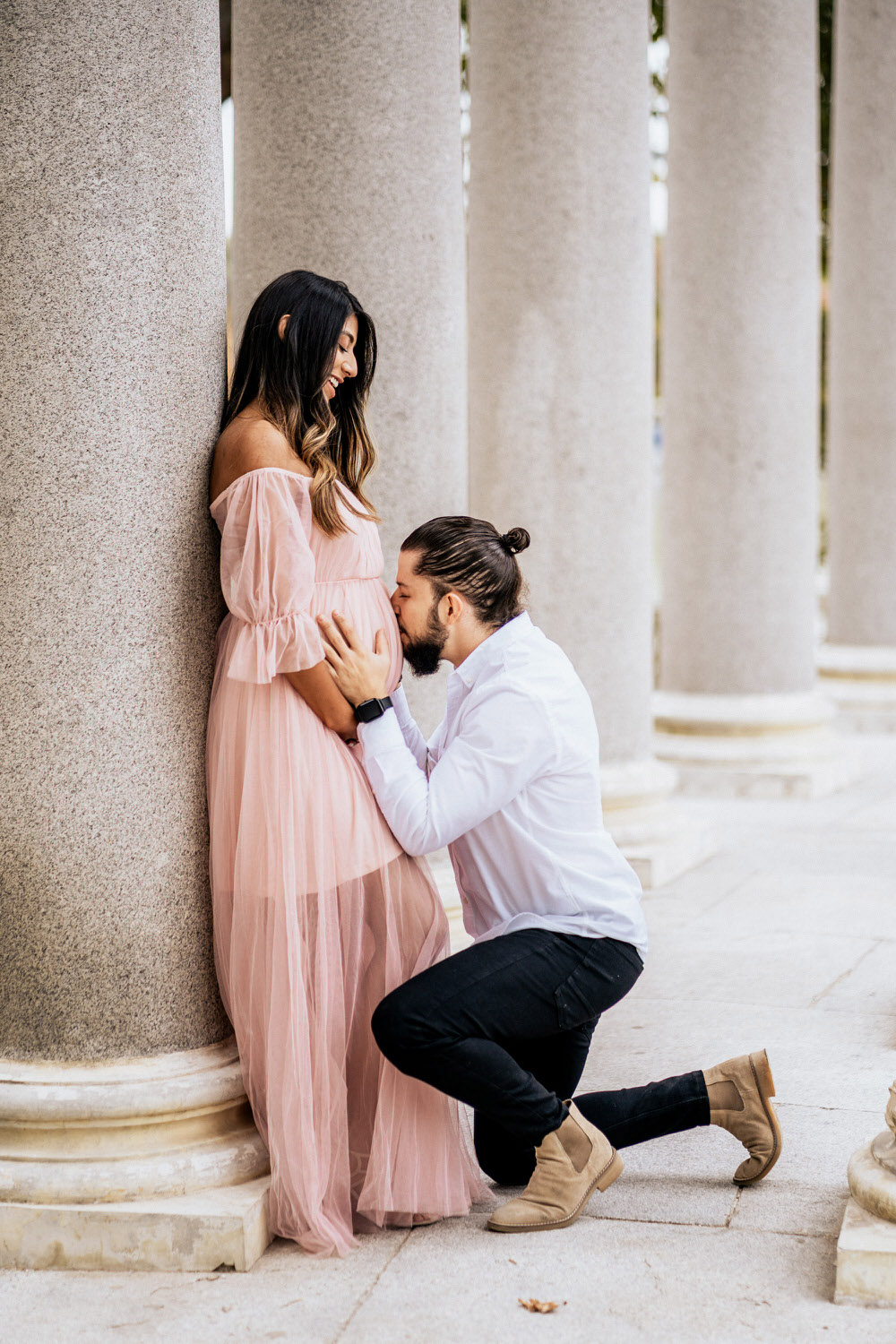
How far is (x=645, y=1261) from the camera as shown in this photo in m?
6.77

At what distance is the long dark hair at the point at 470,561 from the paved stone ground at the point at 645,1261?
2940 mm

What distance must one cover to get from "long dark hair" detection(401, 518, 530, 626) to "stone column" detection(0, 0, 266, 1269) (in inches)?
44.7

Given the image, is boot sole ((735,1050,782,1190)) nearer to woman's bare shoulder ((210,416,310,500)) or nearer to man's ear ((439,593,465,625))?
man's ear ((439,593,465,625))

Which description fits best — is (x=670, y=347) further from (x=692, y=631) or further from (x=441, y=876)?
(x=441, y=876)

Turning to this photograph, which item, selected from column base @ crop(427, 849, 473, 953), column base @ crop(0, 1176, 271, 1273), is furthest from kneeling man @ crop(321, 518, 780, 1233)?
column base @ crop(427, 849, 473, 953)

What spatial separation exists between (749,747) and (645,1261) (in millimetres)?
14845

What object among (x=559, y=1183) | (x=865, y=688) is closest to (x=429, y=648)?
(x=559, y=1183)

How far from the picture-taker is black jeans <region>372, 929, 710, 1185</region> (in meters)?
6.87

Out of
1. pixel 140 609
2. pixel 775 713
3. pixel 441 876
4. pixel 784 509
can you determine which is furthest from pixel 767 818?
pixel 140 609

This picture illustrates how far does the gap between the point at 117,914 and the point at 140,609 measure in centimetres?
139

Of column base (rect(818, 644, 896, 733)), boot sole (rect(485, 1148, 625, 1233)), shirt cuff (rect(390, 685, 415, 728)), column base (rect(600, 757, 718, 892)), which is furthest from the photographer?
column base (rect(818, 644, 896, 733))

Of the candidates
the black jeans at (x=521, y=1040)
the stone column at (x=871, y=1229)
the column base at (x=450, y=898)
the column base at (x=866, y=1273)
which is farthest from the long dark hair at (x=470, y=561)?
the column base at (x=450, y=898)

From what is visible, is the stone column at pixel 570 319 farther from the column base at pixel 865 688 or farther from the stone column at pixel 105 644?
the column base at pixel 865 688

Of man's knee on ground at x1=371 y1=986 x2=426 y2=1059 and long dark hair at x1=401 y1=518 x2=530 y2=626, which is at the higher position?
long dark hair at x1=401 y1=518 x2=530 y2=626
